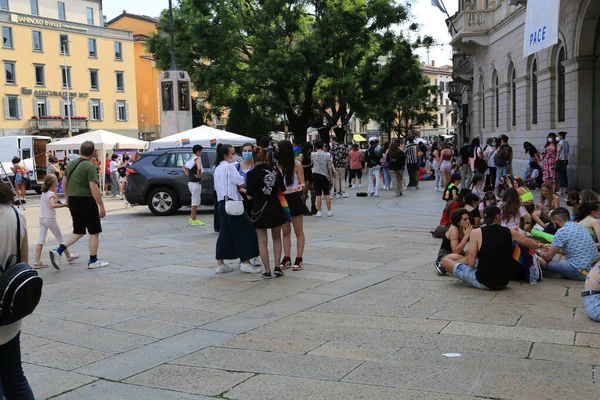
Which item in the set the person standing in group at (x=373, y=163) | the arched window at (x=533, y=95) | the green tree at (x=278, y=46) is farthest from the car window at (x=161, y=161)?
the green tree at (x=278, y=46)

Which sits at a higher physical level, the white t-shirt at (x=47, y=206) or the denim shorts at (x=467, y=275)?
the white t-shirt at (x=47, y=206)

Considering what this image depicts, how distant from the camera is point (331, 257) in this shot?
9.69 m

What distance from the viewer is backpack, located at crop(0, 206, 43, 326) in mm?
3372

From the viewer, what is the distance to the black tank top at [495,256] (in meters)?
7.14

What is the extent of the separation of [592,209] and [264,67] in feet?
87.1

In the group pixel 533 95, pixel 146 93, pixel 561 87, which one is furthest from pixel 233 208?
pixel 146 93

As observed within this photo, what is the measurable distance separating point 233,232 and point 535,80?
16.4 metres

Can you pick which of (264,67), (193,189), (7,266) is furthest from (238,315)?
(264,67)

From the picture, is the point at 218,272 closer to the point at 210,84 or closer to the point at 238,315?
the point at 238,315

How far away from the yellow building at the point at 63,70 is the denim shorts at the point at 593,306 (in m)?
58.6

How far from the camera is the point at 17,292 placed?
338cm

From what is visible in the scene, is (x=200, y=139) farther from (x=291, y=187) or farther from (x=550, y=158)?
(x=291, y=187)

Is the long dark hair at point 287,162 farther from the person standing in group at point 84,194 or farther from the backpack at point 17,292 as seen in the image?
the backpack at point 17,292

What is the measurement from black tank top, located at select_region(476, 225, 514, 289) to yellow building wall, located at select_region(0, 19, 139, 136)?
57173mm
